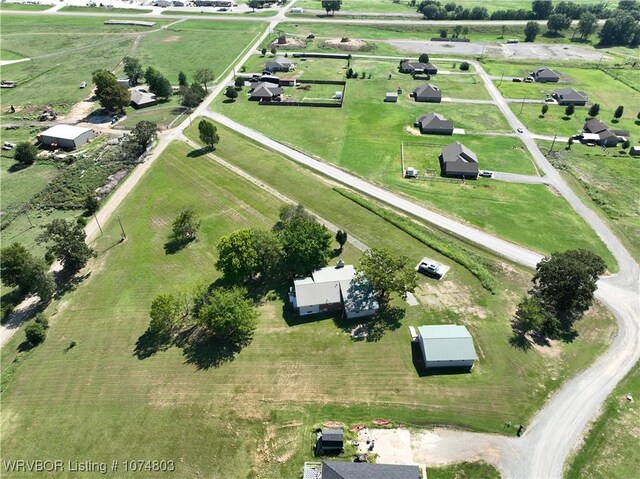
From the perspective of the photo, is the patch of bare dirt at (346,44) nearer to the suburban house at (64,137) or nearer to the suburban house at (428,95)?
the suburban house at (428,95)

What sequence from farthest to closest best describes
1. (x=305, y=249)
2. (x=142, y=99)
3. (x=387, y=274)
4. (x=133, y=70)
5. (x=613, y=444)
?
(x=133, y=70) → (x=142, y=99) → (x=305, y=249) → (x=387, y=274) → (x=613, y=444)

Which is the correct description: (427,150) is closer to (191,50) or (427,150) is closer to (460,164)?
(460,164)

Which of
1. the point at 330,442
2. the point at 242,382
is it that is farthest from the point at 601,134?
the point at 242,382

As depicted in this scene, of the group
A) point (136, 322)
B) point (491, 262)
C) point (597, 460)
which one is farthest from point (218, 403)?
point (491, 262)

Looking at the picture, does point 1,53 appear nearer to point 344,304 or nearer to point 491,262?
point 344,304

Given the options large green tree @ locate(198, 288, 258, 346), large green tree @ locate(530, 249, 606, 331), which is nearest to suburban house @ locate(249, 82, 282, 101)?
large green tree @ locate(198, 288, 258, 346)

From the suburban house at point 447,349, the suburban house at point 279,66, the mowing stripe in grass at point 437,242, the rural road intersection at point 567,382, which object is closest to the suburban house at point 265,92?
the suburban house at point 279,66

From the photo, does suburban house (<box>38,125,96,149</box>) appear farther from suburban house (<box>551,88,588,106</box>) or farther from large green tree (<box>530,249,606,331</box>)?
suburban house (<box>551,88,588,106</box>)
